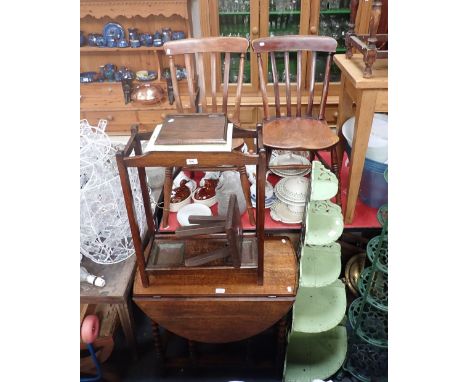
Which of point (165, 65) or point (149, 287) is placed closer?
point (149, 287)

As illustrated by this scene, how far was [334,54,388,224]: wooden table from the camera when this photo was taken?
1.50m

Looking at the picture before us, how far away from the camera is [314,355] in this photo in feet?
5.50

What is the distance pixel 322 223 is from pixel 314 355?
2.29ft

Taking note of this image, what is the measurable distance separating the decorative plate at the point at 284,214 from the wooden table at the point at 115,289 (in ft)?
2.30

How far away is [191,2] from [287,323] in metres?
2.41

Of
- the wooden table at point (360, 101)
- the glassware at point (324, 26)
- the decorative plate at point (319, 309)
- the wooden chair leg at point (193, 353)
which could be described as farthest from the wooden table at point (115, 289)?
the glassware at point (324, 26)

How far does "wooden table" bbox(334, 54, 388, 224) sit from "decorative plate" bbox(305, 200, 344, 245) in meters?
0.37

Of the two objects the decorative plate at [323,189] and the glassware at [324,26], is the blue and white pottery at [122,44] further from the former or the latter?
the decorative plate at [323,189]

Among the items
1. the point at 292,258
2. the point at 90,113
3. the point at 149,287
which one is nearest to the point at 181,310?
the point at 149,287

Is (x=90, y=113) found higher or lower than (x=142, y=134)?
lower

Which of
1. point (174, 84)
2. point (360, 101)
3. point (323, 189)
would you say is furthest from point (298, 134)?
point (174, 84)

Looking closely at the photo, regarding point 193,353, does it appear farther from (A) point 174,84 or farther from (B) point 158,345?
(A) point 174,84

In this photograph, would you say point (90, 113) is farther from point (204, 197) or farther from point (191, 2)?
point (204, 197)

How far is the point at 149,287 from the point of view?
1416mm
